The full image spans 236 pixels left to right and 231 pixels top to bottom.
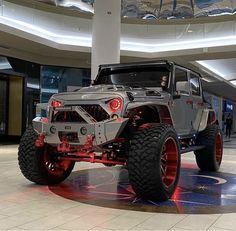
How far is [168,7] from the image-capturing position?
12.1 m

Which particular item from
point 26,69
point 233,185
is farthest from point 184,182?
point 26,69

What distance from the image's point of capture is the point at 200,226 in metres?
4.00

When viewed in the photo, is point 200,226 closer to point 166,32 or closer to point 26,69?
point 166,32

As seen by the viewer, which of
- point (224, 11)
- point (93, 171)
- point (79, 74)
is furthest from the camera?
point (79, 74)

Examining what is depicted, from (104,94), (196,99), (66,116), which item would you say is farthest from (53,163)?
(196,99)

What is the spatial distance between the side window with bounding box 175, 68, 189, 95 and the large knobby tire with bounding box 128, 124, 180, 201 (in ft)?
3.76

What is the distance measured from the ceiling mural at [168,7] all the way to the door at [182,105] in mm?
5256

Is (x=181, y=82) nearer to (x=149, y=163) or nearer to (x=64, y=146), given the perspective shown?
(x=149, y=163)

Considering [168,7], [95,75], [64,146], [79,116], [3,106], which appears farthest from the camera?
[3,106]

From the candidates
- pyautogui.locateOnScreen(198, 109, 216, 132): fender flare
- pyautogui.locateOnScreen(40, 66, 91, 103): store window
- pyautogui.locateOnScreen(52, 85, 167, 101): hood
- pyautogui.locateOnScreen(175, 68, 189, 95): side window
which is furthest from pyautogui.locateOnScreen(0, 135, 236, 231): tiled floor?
pyautogui.locateOnScreen(40, 66, 91, 103): store window

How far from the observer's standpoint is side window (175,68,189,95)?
20.2ft

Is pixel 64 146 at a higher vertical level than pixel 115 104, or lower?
lower

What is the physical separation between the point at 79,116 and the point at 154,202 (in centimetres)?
153

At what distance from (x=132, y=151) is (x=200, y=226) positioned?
4.32 feet
